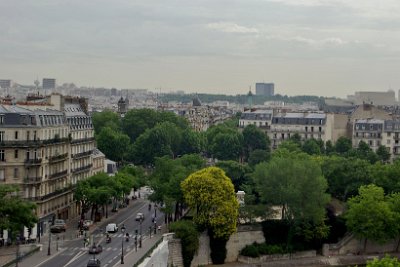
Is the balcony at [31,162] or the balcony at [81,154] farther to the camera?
the balcony at [81,154]

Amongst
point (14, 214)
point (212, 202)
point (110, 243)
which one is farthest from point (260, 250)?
point (14, 214)

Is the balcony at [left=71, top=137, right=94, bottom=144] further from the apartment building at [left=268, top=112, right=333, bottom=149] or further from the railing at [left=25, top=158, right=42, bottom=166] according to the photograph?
the apartment building at [left=268, top=112, right=333, bottom=149]

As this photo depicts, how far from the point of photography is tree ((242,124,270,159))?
424ft

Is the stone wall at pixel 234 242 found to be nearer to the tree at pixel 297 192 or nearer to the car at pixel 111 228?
the tree at pixel 297 192

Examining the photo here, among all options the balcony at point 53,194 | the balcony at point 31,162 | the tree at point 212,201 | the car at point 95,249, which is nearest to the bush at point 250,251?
the tree at point 212,201

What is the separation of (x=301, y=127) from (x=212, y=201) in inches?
2817

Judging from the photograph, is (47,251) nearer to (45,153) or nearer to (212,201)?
(45,153)

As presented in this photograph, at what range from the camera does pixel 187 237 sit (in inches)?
2495

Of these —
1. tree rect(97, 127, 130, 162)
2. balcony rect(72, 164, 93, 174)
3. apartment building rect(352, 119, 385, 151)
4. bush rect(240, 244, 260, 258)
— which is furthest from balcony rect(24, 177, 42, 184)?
apartment building rect(352, 119, 385, 151)

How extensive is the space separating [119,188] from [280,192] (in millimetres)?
16313

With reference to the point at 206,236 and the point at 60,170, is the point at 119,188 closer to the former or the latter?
the point at 60,170

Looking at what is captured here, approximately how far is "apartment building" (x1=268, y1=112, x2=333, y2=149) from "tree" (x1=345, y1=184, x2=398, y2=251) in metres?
60.8

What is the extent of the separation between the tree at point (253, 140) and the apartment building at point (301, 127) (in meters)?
6.25

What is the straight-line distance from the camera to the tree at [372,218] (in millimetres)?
69250
